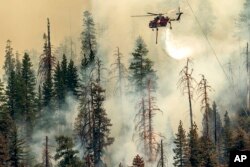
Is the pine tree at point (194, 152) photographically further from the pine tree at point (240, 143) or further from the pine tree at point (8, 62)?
the pine tree at point (8, 62)

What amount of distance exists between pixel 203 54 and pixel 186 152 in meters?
40.1

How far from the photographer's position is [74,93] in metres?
81.7

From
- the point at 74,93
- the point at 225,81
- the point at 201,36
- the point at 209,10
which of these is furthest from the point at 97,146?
the point at 209,10

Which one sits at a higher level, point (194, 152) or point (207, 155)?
point (194, 152)

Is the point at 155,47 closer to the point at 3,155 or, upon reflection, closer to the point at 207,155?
the point at 207,155

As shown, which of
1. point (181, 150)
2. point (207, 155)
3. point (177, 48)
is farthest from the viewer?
point (177, 48)

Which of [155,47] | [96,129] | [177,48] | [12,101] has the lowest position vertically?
[96,129]

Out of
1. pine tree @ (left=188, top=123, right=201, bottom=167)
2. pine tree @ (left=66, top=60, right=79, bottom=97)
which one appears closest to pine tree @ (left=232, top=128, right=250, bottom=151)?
pine tree @ (left=188, top=123, right=201, bottom=167)

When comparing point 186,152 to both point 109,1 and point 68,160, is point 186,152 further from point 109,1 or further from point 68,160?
point 109,1

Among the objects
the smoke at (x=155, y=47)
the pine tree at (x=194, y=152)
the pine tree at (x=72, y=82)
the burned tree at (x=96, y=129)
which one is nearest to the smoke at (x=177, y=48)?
the smoke at (x=155, y=47)

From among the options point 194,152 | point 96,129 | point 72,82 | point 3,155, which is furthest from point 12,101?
point 194,152

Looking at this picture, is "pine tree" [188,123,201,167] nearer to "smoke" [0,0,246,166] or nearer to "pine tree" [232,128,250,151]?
"pine tree" [232,128,250,151]

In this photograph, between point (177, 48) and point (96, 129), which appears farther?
point (177, 48)

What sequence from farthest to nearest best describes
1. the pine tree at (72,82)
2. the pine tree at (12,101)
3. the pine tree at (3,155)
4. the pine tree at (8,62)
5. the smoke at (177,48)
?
the pine tree at (8,62) < the smoke at (177,48) < the pine tree at (72,82) < the pine tree at (12,101) < the pine tree at (3,155)
